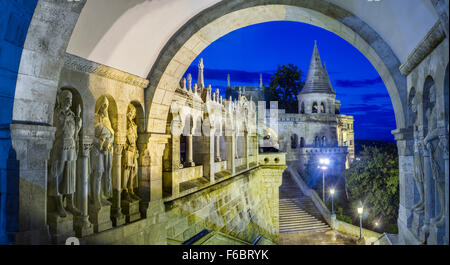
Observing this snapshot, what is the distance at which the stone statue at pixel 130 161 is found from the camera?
5.26 metres

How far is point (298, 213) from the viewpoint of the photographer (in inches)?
792

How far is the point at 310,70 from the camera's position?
36.0 metres

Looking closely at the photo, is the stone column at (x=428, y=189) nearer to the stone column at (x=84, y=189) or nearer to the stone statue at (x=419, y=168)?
the stone statue at (x=419, y=168)

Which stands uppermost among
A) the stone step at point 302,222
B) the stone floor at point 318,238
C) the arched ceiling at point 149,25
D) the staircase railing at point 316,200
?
the arched ceiling at point 149,25

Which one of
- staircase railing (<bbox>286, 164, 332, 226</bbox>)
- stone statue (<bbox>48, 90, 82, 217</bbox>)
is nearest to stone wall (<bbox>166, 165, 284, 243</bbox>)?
stone statue (<bbox>48, 90, 82, 217</bbox>)

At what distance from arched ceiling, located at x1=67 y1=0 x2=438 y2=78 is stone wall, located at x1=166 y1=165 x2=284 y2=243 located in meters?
2.99

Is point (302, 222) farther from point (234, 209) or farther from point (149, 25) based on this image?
point (149, 25)

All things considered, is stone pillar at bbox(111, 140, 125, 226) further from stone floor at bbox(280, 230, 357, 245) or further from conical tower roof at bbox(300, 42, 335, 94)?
conical tower roof at bbox(300, 42, 335, 94)

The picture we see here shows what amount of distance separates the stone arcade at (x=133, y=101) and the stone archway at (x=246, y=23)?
0.02 meters

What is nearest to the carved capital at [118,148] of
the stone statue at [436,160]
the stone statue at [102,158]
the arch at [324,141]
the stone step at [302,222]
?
the stone statue at [102,158]
